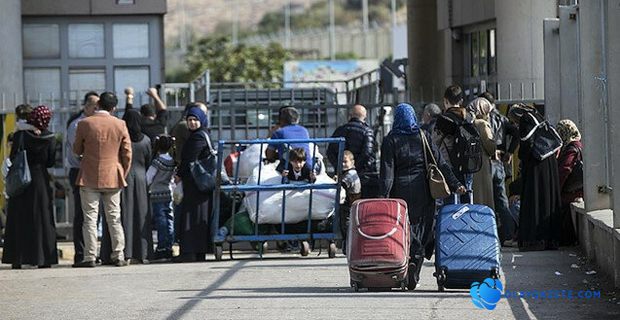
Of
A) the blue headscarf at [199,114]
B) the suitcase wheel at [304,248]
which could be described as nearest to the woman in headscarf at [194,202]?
the blue headscarf at [199,114]

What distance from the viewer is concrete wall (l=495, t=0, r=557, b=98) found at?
78.5 feet

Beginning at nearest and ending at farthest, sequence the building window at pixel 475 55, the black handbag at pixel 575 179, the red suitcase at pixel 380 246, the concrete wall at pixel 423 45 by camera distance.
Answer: the red suitcase at pixel 380 246 < the black handbag at pixel 575 179 < the building window at pixel 475 55 < the concrete wall at pixel 423 45

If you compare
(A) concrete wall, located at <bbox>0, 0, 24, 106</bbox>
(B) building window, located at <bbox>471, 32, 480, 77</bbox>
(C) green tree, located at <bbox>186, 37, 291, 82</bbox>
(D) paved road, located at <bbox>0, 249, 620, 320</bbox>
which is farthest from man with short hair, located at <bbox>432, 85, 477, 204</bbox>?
(C) green tree, located at <bbox>186, 37, 291, 82</bbox>

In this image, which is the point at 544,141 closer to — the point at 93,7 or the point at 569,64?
the point at 569,64

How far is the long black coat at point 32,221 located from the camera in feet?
57.1

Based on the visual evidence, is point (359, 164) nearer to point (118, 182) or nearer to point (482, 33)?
point (118, 182)

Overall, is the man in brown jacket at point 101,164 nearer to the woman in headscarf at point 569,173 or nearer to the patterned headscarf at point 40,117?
the patterned headscarf at point 40,117

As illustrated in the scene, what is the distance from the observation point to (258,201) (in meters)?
17.3

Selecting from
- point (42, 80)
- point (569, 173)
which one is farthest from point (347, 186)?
point (42, 80)

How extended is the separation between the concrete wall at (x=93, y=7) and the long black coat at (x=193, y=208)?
10.3 metres

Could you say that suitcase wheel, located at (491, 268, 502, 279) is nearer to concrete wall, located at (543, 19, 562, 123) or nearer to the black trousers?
the black trousers

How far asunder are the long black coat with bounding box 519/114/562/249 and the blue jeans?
382cm

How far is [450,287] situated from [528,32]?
11.2 metres

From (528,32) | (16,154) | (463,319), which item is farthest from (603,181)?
(528,32)
